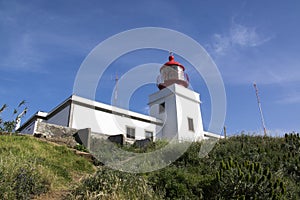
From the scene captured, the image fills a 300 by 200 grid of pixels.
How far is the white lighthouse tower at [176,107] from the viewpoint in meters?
19.3

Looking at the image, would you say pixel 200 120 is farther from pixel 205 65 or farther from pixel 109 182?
pixel 109 182

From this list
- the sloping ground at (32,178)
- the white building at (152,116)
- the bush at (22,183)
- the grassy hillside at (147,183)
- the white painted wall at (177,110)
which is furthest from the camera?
the white painted wall at (177,110)

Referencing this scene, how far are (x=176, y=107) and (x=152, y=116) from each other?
2455 millimetres

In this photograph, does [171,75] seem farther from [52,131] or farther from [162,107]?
[52,131]

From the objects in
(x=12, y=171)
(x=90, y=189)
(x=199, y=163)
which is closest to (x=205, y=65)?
(x=199, y=163)

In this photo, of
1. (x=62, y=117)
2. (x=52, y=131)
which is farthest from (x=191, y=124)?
(x=52, y=131)

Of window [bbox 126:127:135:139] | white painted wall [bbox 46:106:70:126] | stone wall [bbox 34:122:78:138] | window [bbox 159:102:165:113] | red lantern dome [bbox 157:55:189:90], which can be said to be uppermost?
red lantern dome [bbox 157:55:189:90]

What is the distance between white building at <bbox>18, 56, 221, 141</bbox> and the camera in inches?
635

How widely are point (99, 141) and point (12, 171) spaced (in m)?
7.42

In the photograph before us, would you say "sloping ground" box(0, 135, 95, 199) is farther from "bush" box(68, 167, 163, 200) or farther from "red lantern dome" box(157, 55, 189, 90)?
"red lantern dome" box(157, 55, 189, 90)

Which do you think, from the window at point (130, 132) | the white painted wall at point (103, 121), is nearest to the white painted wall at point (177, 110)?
the white painted wall at point (103, 121)

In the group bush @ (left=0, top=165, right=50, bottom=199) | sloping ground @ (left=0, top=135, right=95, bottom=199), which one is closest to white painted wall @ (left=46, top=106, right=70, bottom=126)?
sloping ground @ (left=0, top=135, right=95, bottom=199)

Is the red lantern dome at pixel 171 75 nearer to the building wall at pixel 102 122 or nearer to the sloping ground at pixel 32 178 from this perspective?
the building wall at pixel 102 122

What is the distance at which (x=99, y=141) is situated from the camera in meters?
12.2
